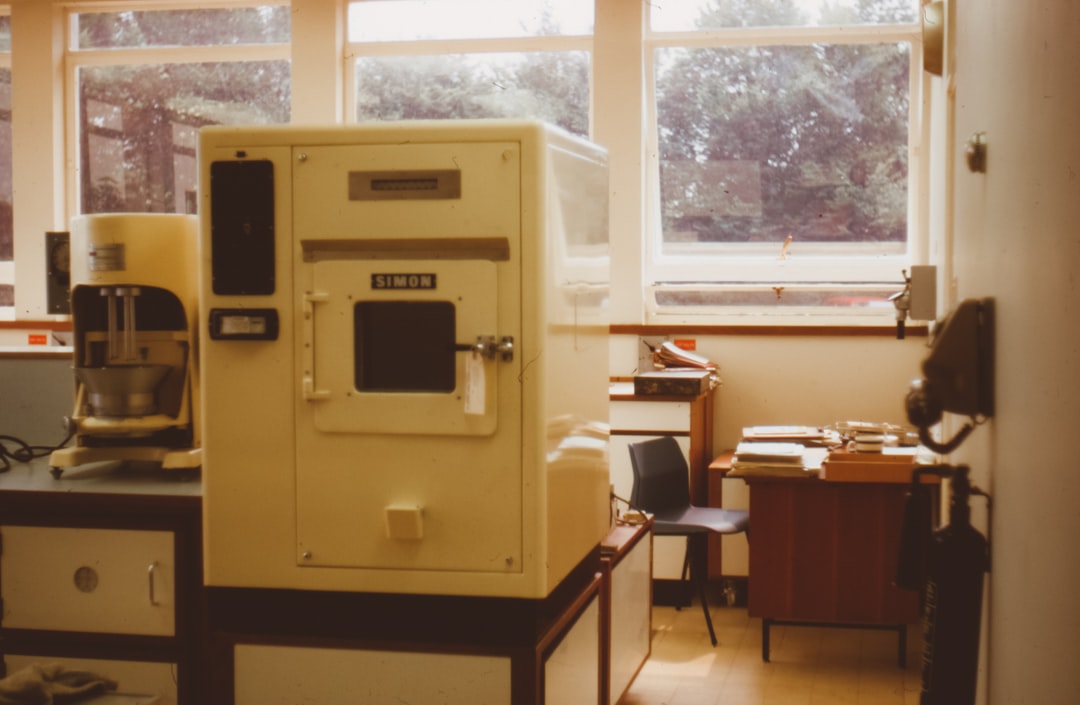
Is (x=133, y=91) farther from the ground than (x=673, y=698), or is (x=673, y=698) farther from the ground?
(x=133, y=91)

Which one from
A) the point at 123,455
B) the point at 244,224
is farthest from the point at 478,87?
the point at 244,224

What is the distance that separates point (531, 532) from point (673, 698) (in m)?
1.77

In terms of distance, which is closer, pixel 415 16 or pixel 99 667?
pixel 99 667

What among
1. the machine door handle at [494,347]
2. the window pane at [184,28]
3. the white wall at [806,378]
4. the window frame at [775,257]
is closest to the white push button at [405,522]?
the machine door handle at [494,347]

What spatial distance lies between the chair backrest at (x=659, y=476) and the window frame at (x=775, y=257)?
3.68 feet

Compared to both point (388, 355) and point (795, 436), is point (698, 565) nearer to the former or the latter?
point (795, 436)

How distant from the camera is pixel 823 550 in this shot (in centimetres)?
414

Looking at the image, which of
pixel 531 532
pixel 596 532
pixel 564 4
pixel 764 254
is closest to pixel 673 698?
pixel 596 532

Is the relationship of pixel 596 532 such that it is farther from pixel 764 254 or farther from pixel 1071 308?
pixel 764 254

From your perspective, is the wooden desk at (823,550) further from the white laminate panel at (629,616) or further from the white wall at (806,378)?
the white wall at (806,378)

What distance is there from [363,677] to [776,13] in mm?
4235

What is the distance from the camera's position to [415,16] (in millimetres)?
6090

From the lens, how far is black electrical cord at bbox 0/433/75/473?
10.2 feet

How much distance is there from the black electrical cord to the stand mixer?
234 millimetres
